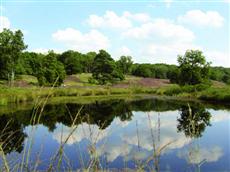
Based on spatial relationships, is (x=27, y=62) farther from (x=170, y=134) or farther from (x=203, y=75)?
(x=170, y=134)

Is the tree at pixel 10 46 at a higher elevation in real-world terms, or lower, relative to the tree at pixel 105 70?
higher

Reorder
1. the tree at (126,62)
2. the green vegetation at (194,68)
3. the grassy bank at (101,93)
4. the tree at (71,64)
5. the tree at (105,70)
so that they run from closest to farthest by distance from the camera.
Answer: the grassy bank at (101,93) → the green vegetation at (194,68) → the tree at (105,70) → the tree at (126,62) → the tree at (71,64)

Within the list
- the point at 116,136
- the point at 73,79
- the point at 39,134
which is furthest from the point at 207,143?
the point at 73,79

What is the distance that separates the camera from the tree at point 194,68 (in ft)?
125

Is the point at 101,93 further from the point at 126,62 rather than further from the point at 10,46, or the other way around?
the point at 126,62

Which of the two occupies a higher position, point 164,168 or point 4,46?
point 4,46

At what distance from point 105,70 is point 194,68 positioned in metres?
14.0

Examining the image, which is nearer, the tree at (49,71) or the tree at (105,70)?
the tree at (49,71)

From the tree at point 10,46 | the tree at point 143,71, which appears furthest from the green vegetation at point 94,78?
the tree at point 143,71

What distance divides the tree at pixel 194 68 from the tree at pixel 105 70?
1115 cm

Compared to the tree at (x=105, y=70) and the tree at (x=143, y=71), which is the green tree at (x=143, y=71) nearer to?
the tree at (x=143, y=71)

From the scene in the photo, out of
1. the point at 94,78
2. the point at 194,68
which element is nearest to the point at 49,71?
the point at 94,78

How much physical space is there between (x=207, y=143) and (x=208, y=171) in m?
3.00

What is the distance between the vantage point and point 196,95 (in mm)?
30125
